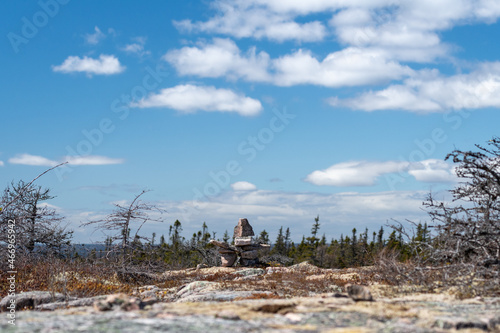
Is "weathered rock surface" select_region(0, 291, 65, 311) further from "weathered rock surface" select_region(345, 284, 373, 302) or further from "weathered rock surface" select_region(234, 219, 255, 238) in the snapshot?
"weathered rock surface" select_region(234, 219, 255, 238)

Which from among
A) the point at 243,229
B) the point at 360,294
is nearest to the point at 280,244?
the point at 243,229

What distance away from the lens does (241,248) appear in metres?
28.5

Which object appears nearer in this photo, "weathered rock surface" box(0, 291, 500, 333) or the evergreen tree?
"weathered rock surface" box(0, 291, 500, 333)

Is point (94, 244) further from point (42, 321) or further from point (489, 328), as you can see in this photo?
point (489, 328)

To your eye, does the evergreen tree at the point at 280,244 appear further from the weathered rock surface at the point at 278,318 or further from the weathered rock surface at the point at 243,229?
the weathered rock surface at the point at 278,318

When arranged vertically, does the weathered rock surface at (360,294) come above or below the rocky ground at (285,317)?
above

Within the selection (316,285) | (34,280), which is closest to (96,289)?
(34,280)

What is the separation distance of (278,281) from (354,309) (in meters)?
9.20

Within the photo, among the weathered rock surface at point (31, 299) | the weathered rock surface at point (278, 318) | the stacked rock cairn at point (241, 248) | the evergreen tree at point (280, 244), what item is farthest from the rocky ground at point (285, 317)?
the evergreen tree at point (280, 244)

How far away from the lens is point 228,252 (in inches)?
1107

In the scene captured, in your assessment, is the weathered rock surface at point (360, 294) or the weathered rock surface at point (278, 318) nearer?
the weathered rock surface at point (278, 318)

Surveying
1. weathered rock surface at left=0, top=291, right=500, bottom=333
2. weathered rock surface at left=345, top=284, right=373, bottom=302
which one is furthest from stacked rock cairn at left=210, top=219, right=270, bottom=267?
weathered rock surface at left=0, top=291, right=500, bottom=333

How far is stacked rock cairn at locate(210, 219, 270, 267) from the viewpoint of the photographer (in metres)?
28.0

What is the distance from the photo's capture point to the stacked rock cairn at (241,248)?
28000 mm
